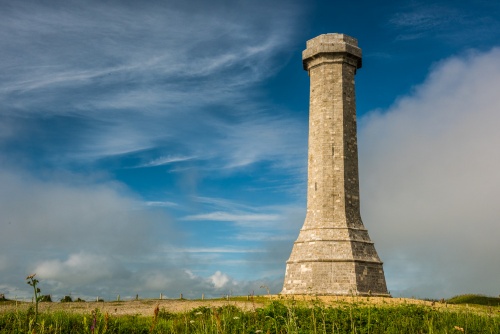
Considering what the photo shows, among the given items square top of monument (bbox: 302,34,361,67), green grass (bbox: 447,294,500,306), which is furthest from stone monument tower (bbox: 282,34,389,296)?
green grass (bbox: 447,294,500,306)

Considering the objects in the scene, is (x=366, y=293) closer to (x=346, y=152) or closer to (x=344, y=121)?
(x=346, y=152)

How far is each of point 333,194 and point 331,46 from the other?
1034cm

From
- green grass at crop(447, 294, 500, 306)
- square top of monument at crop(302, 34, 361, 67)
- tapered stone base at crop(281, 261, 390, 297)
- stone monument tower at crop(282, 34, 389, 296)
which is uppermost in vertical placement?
square top of monument at crop(302, 34, 361, 67)

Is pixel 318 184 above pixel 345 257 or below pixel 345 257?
above

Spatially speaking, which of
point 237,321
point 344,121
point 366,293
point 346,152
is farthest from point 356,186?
point 237,321

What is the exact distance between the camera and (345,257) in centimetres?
2845

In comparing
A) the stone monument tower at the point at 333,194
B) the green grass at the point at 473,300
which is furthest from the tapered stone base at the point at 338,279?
the green grass at the point at 473,300

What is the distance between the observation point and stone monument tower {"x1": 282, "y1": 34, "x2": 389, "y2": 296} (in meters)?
28.5

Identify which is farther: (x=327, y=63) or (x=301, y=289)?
Answer: (x=327, y=63)

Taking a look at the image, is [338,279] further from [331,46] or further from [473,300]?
[331,46]

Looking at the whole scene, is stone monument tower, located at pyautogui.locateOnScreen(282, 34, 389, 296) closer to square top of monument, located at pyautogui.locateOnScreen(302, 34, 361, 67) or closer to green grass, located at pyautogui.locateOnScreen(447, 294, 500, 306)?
square top of monument, located at pyautogui.locateOnScreen(302, 34, 361, 67)

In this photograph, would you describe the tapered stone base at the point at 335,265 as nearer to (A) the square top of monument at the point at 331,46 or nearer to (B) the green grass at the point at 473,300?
(B) the green grass at the point at 473,300

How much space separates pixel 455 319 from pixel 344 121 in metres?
18.4

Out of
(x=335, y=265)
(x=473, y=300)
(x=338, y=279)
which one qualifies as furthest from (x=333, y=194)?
(x=473, y=300)
